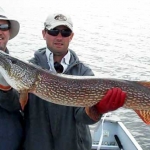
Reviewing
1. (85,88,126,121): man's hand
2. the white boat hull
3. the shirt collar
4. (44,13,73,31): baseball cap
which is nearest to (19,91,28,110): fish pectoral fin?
the shirt collar

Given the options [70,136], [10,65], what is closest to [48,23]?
[10,65]

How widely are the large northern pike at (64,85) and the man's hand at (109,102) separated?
0.20 feet

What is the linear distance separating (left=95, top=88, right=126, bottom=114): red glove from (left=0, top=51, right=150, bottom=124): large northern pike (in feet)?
0.21

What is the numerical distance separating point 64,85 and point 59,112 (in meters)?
0.25

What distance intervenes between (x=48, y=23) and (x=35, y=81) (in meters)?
0.58

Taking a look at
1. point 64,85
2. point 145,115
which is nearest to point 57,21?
point 64,85

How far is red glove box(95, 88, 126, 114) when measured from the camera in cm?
287

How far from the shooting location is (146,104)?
10.1 feet

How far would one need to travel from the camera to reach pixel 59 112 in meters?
2.98

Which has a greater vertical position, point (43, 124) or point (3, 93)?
point (3, 93)

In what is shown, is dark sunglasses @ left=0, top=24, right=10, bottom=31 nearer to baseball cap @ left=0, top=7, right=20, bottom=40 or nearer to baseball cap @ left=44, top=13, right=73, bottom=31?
baseball cap @ left=0, top=7, right=20, bottom=40

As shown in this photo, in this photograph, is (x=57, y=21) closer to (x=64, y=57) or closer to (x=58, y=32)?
(x=58, y=32)

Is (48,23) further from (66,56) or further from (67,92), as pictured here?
(67,92)

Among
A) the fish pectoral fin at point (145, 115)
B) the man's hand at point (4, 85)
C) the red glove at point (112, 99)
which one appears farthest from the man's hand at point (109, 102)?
the man's hand at point (4, 85)
